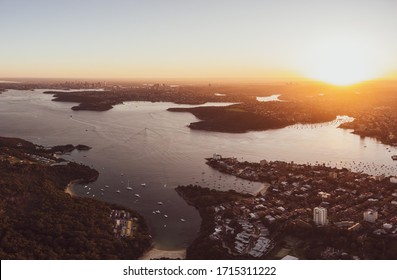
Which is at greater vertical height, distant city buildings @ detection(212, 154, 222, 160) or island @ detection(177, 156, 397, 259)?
distant city buildings @ detection(212, 154, 222, 160)

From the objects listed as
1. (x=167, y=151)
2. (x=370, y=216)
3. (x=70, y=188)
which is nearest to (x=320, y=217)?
(x=370, y=216)

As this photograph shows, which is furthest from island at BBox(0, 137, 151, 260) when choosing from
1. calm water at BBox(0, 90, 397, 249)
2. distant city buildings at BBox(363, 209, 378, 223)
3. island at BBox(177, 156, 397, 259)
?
distant city buildings at BBox(363, 209, 378, 223)

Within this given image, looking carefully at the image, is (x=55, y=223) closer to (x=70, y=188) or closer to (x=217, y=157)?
(x=70, y=188)

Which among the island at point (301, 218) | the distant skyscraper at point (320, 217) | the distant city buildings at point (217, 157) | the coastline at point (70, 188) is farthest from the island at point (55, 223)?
the distant city buildings at point (217, 157)

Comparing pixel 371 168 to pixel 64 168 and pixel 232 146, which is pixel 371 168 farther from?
pixel 64 168

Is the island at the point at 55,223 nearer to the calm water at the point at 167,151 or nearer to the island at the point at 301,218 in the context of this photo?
the calm water at the point at 167,151

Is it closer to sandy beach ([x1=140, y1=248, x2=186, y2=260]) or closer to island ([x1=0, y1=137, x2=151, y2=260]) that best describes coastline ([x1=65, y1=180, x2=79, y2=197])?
island ([x1=0, y1=137, x2=151, y2=260])
